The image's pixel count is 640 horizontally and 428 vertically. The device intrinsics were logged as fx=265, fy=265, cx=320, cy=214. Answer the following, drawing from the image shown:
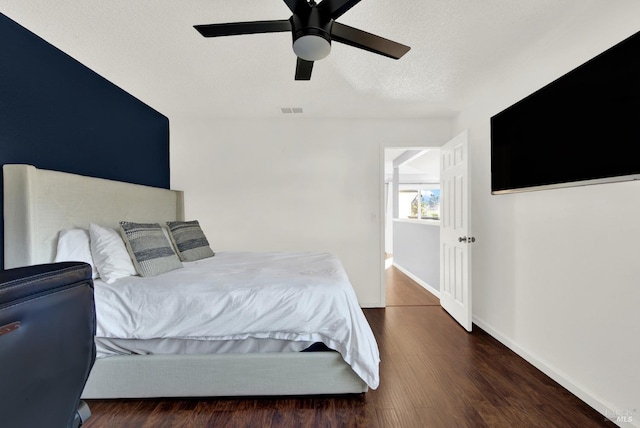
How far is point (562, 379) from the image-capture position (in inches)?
73.2

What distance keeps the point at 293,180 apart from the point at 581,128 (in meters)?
2.70

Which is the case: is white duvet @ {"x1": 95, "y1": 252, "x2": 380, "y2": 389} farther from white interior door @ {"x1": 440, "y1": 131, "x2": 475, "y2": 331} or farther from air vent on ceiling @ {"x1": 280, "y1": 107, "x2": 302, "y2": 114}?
air vent on ceiling @ {"x1": 280, "y1": 107, "x2": 302, "y2": 114}

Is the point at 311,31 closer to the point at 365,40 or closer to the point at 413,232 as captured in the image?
the point at 365,40

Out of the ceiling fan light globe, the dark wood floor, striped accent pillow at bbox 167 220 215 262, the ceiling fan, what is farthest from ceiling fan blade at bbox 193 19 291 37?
the dark wood floor

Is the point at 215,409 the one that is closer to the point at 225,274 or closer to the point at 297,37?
the point at 225,274

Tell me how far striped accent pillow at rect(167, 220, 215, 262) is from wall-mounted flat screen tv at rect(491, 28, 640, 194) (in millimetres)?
2903

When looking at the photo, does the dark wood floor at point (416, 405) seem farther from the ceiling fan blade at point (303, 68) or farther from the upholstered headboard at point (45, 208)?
the ceiling fan blade at point (303, 68)

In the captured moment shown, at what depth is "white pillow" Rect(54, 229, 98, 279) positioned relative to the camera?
70.4 inches

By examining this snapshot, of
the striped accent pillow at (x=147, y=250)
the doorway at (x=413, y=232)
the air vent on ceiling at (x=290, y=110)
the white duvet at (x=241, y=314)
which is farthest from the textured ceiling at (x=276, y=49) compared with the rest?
the white duvet at (x=241, y=314)

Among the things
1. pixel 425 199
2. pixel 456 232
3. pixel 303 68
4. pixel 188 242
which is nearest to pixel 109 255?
pixel 188 242

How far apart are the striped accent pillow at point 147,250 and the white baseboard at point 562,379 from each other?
2952 mm

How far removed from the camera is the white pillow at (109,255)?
184cm

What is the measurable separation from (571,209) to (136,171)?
386 cm

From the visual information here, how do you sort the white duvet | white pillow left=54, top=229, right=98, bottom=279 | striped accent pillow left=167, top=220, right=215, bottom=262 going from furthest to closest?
striped accent pillow left=167, top=220, right=215, bottom=262
white pillow left=54, top=229, right=98, bottom=279
the white duvet
